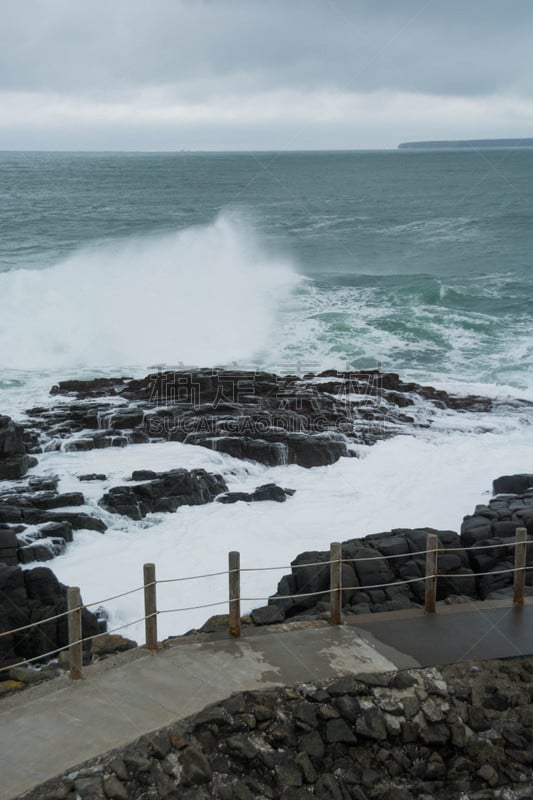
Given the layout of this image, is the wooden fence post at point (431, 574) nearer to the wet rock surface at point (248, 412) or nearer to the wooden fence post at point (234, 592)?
the wooden fence post at point (234, 592)

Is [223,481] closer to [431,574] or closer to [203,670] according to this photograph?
[431,574]

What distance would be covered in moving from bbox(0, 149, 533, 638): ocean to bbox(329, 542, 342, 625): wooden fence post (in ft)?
9.99

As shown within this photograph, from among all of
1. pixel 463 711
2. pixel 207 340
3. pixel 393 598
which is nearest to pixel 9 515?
pixel 393 598

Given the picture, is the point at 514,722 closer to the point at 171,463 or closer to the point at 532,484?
the point at 532,484

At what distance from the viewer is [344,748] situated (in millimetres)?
6469

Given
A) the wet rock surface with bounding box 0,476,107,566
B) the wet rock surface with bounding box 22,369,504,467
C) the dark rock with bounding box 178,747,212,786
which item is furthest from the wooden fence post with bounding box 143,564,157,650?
the wet rock surface with bounding box 22,369,504,467

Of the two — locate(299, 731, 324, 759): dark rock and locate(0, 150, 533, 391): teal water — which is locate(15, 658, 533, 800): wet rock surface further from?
locate(0, 150, 533, 391): teal water

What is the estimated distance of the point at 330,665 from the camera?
23.3ft

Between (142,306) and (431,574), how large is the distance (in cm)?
2373

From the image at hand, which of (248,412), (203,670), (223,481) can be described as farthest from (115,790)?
(248,412)

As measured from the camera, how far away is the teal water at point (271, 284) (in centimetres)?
2592

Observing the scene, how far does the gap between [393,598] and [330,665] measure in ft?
7.87

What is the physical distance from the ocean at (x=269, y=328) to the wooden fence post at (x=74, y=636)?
344 cm

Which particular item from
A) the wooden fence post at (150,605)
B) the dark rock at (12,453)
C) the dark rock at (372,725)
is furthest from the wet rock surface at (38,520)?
the dark rock at (372,725)
